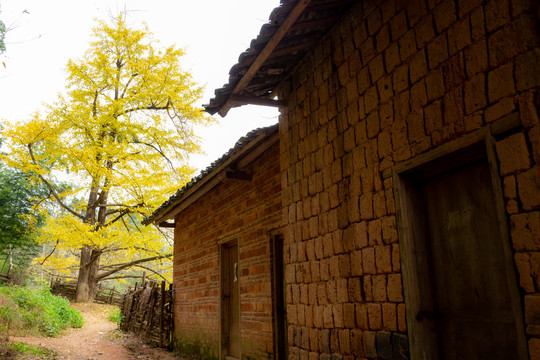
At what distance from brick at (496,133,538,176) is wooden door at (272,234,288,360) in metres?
3.95

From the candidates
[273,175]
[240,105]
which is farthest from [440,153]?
[273,175]

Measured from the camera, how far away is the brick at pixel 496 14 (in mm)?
2453

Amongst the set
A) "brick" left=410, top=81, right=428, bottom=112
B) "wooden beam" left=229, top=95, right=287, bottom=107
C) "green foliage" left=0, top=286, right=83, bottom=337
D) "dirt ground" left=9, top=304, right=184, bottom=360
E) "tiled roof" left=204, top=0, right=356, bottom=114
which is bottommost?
"dirt ground" left=9, top=304, right=184, bottom=360

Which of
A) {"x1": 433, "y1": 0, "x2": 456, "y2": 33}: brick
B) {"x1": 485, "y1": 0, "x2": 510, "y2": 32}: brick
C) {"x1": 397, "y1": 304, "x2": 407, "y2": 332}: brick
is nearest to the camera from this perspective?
{"x1": 485, "y1": 0, "x2": 510, "y2": 32}: brick

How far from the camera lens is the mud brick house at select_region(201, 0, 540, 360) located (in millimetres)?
2355

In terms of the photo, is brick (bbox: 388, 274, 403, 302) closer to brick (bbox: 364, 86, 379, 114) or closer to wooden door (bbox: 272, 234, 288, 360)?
brick (bbox: 364, 86, 379, 114)

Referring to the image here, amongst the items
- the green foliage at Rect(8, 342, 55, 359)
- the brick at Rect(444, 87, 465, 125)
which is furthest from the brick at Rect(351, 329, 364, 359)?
the green foliage at Rect(8, 342, 55, 359)

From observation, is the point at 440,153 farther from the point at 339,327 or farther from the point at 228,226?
the point at 228,226

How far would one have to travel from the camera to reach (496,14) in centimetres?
251

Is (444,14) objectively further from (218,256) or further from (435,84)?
(218,256)

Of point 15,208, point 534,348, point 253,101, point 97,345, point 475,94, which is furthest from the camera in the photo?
point 15,208

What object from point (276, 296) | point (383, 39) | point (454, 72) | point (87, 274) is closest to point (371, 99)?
point (383, 39)

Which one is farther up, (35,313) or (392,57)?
(392,57)

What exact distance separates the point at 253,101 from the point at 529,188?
127 inches
